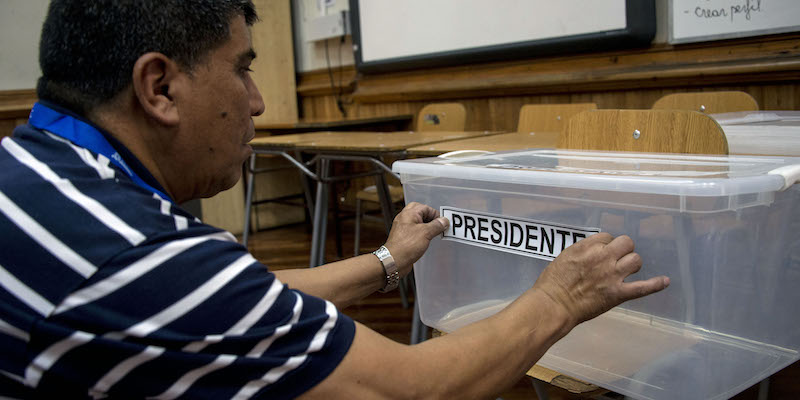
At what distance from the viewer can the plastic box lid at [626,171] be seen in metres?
0.64

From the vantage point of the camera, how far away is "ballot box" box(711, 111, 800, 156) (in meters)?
0.99

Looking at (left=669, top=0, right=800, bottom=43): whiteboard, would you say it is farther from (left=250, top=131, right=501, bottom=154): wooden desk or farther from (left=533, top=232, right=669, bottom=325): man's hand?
(left=533, top=232, right=669, bottom=325): man's hand

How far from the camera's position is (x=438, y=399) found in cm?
67

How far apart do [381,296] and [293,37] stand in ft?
10.0

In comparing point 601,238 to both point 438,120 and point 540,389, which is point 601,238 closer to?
point 540,389

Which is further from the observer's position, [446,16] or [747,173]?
[446,16]

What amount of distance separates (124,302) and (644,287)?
0.52 meters

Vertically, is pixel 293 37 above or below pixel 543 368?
above

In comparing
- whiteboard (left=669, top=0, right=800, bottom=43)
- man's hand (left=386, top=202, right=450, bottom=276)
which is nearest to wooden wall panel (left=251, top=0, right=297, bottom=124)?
whiteboard (left=669, top=0, right=800, bottom=43)

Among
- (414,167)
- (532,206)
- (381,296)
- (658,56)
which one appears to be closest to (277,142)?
(381,296)

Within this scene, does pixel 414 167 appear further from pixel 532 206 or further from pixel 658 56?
pixel 658 56

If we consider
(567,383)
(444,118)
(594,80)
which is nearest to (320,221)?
(444,118)

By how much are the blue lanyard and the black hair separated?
16mm

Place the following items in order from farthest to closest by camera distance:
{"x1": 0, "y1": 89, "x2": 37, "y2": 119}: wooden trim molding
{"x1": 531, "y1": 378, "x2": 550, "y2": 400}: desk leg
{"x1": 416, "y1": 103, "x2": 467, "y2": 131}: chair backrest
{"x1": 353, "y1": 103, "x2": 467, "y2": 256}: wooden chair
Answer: {"x1": 0, "y1": 89, "x2": 37, "y2": 119}: wooden trim molding < {"x1": 416, "y1": 103, "x2": 467, "y2": 131}: chair backrest < {"x1": 353, "y1": 103, "x2": 467, "y2": 256}: wooden chair < {"x1": 531, "y1": 378, "x2": 550, "y2": 400}: desk leg
